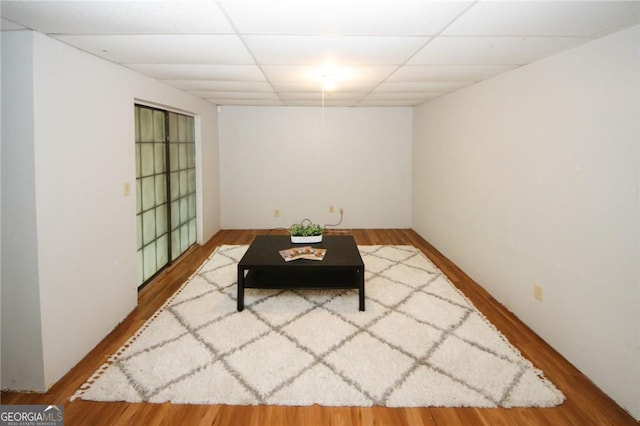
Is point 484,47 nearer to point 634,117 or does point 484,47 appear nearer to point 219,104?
point 634,117

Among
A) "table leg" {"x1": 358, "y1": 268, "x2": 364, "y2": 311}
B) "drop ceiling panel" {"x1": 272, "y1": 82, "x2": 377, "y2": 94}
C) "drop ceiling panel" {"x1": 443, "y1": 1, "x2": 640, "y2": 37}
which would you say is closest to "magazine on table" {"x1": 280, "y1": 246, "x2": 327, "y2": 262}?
"table leg" {"x1": 358, "y1": 268, "x2": 364, "y2": 311}

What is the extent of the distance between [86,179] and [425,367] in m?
2.50

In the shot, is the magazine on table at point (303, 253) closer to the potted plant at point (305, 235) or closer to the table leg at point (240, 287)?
the potted plant at point (305, 235)

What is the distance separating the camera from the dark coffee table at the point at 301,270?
10.4ft

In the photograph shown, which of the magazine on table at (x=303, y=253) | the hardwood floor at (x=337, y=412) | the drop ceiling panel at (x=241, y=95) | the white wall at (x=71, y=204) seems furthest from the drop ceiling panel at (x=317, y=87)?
the hardwood floor at (x=337, y=412)

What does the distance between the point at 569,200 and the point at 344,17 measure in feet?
5.92

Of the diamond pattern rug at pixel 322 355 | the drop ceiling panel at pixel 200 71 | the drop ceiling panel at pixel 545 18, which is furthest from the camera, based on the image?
the drop ceiling panel at pixel 200 71

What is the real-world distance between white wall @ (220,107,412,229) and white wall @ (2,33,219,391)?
10.0ft

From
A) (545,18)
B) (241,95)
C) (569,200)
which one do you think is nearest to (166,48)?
(545,18)

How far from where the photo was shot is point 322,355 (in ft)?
8.35

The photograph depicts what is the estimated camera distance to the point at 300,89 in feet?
14.5

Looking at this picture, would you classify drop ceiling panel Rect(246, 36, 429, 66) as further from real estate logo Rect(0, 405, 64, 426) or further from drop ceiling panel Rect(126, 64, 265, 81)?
real estate logo Rect(0, 405, 64, 426)

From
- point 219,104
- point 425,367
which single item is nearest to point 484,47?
point 425,367

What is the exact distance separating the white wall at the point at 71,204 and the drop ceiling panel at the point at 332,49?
1131mm
